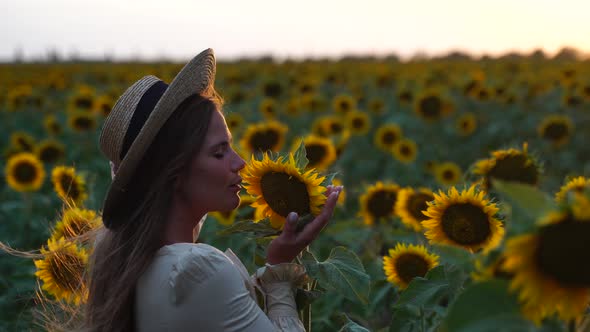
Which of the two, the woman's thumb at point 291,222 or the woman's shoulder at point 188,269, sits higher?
the woman's thumb at point 291,222

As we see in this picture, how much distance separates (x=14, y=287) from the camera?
376 centimetres

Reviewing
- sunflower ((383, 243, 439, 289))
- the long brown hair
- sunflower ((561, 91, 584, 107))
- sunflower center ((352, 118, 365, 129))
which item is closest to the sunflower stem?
sunflower ((383, 243, 439, 289))

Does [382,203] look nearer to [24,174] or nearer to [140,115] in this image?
[140,115]

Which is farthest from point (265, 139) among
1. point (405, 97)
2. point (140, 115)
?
point (405, 97)

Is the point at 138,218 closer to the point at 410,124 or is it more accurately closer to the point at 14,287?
the point at 14,287

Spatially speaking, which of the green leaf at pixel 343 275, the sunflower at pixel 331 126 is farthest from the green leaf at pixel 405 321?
the sunflower at pixel 331 126

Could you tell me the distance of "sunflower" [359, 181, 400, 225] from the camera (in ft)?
14.7

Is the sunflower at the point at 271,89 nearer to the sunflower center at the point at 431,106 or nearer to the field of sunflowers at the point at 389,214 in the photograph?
the field of sunflowers at the point at 389,214

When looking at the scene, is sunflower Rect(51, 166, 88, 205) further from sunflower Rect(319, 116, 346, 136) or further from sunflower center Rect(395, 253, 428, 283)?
sunflower Rect(319, 116, 346, 136)

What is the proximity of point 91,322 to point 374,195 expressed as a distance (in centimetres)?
246

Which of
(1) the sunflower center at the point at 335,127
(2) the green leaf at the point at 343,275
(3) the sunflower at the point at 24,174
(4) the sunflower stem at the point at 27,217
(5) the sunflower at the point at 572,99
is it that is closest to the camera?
(2) the green leaf at the point at 343,275

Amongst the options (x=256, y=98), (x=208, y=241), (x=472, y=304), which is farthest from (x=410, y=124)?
(x=472, y=304)

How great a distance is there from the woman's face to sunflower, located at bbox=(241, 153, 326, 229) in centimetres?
5

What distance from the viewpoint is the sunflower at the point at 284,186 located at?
2.23 meters
